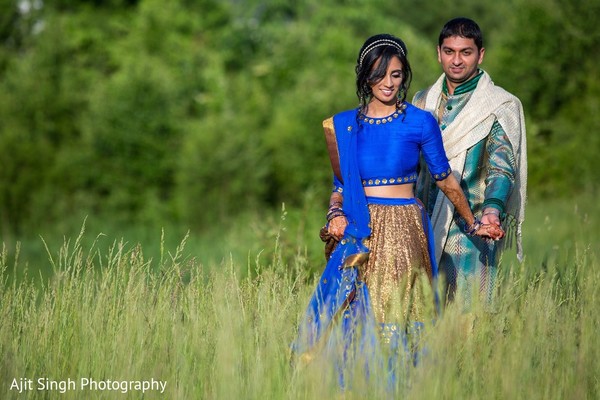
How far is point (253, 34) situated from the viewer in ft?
105

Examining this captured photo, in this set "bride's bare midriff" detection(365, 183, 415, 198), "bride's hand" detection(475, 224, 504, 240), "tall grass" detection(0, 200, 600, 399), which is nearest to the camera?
"tall grass" detection(0, 200, 600, 399)

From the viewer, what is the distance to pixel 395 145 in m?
4.55

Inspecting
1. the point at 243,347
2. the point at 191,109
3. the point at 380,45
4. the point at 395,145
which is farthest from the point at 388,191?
the point at 191,109

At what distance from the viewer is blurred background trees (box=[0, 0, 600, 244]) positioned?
2164 cm

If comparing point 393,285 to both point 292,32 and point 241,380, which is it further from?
point 292,32

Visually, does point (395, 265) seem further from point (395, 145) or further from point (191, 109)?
point (191, 109)

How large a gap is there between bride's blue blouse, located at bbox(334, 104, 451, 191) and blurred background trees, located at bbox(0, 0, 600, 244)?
13351mm

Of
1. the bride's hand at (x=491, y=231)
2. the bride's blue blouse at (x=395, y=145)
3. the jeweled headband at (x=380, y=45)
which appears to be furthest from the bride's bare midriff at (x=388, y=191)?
the jeweled headband at (x=380, y=45)

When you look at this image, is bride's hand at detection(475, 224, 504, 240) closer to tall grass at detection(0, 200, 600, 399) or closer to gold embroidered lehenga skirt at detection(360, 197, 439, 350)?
tall grass at detection(0, 200, 600, 399)

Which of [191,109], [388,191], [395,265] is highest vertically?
[191,109]

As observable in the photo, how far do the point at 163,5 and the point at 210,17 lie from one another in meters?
2.39

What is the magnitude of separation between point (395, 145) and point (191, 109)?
22015 millimetres

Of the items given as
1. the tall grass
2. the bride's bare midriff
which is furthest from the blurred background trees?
the bride's bare midriff

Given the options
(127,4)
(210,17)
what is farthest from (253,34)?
(127,4)
